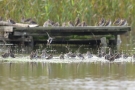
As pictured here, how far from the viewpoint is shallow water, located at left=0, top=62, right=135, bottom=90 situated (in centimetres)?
1350

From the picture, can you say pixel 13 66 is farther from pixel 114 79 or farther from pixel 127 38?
pixel 127 38

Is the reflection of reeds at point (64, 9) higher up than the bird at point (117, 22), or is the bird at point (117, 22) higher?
the reflection of reeds at point (64, 9)

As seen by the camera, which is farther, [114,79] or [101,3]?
[101,3]

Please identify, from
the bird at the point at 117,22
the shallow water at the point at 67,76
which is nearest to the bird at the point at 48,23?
the bird at the point at 117,22

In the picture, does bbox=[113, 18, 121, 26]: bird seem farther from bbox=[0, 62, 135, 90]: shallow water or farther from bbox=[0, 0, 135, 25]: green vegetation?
bbox=[0, 62, 135, 90]: shallow water

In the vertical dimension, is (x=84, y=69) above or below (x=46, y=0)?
below

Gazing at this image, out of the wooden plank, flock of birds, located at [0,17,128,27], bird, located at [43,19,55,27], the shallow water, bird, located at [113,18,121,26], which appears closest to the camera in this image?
the shallow water

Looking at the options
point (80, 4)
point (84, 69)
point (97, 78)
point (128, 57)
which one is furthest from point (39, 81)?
point (80, 4)

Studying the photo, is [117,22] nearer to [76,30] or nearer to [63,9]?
[76,30]

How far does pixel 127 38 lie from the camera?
28.6 metres

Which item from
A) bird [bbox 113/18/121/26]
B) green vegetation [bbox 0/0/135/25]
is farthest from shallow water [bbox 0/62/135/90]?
green vegetation [bbox 0/0/135/25]

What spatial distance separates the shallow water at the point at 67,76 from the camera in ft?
44.3

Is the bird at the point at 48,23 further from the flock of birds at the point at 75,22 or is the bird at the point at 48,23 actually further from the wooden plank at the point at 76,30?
the wooden plank at the point at 76,30

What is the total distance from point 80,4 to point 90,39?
1.58 meters
